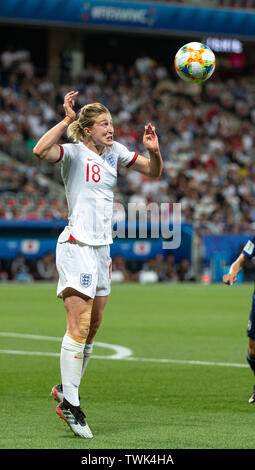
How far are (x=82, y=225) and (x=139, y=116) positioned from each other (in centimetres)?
3100

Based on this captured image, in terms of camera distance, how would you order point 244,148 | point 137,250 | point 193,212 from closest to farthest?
1. point 137,250
2. point 193,212
3. point 244,148

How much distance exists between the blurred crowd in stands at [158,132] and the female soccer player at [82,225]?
68.7 feet

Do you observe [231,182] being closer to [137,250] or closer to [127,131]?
[127,131]

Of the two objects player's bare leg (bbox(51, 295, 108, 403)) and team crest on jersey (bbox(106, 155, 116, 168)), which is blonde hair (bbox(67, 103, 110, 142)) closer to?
team crest on jersey (bbox(106, 155, 116, 168))

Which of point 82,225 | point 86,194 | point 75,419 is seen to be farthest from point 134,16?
point 75,419

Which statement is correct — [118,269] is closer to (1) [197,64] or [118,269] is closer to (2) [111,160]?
(1) [197,64]

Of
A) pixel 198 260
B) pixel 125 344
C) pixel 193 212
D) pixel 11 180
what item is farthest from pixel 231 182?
pixel 125 344

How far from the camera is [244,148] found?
132 ft

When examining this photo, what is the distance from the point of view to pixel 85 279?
25.2ft

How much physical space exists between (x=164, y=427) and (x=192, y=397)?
1.89 metres

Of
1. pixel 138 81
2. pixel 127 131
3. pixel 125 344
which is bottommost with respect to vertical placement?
pixel 125 344

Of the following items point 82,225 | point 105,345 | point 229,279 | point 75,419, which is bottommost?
point 105,345

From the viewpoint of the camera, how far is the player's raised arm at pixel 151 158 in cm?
805

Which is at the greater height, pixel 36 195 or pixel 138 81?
pixel 138 81
